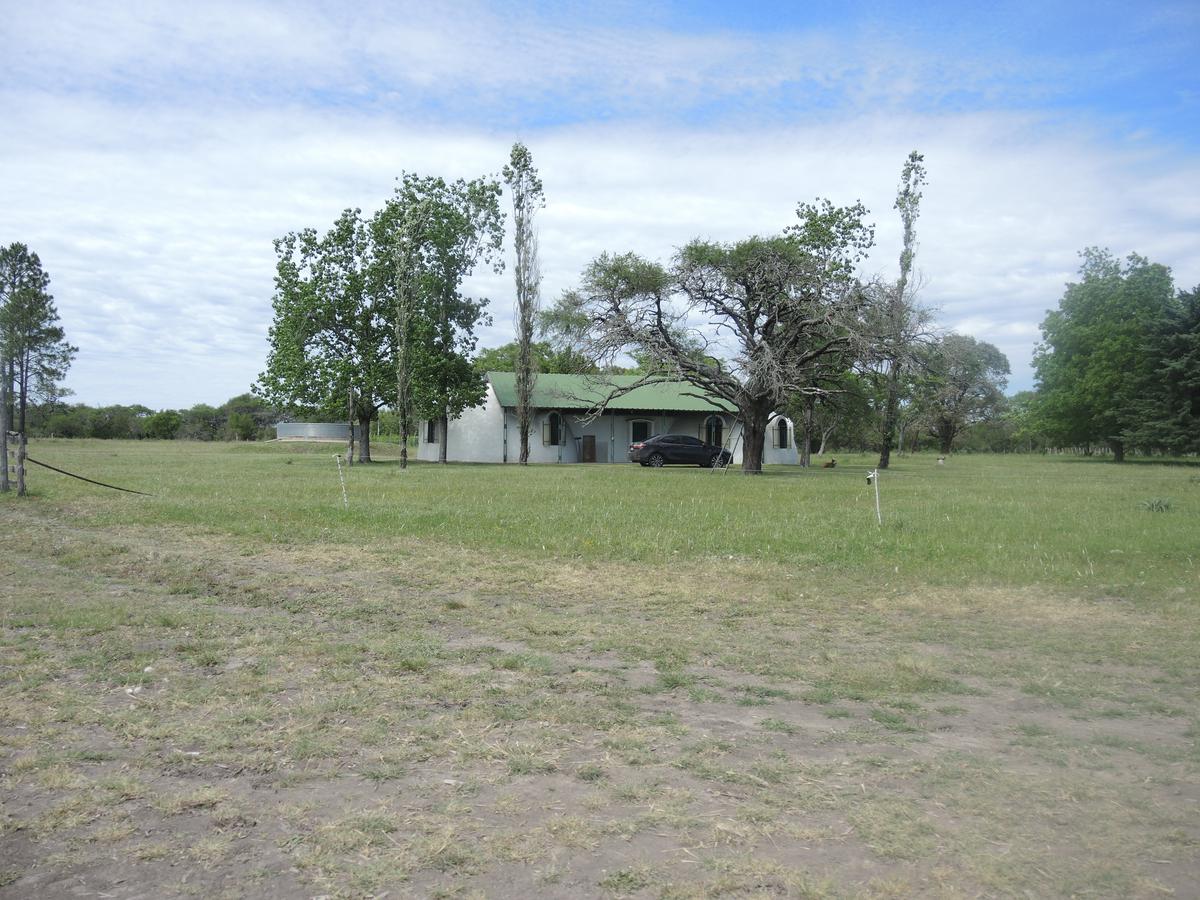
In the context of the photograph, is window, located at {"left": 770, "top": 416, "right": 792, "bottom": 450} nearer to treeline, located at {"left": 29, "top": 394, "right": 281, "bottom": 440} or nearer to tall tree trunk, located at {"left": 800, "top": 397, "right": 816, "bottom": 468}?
tall tree trunk, located at {"left": 800, "top": 397, "right": 816, "bottom": 468}

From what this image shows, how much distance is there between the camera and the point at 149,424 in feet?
259

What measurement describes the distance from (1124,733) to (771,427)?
1712 inches

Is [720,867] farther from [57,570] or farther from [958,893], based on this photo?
[57,570]

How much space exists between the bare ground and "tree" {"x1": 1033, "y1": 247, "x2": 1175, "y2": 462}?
46.4 metres

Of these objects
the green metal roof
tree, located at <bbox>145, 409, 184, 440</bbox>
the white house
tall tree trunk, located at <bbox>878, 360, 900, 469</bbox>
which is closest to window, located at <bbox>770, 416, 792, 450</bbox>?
the white house

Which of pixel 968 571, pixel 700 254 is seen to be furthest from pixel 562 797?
pixel 700 254

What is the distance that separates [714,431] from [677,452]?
8636 millimetres

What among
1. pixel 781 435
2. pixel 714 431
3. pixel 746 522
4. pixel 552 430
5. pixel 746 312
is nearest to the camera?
pixel 746 522

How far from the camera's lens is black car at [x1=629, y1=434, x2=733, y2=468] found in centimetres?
3809

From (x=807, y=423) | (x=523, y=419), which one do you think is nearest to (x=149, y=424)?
(x=523, y=419)

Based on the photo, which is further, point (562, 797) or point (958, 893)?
point (562, 797)

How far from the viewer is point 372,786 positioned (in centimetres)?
407

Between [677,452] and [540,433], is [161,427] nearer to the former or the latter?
[540,433]

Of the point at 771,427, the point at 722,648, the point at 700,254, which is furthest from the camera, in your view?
the point at 771,427
